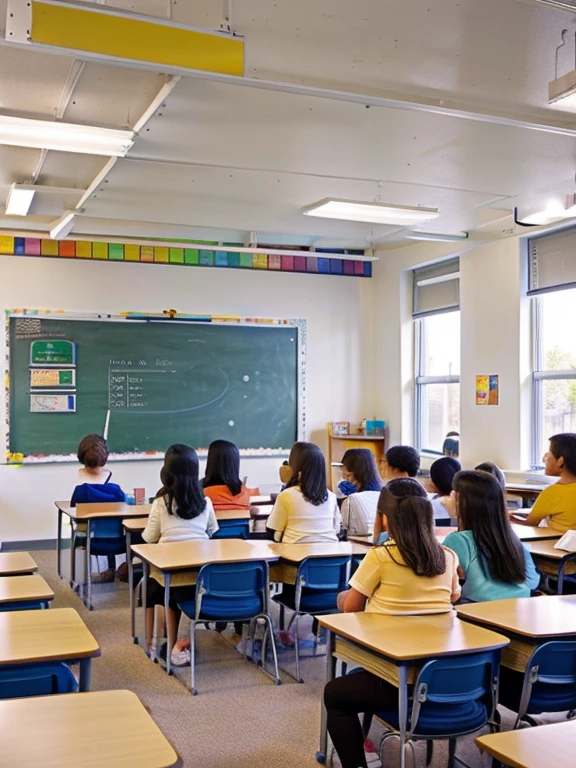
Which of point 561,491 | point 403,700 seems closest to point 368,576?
point 403,700

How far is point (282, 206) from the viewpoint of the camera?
21.1 ft

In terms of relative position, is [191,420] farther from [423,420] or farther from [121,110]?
[121,110]

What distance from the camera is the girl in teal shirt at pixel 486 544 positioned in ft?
10.7

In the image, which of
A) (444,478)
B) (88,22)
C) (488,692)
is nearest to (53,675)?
(488,692)

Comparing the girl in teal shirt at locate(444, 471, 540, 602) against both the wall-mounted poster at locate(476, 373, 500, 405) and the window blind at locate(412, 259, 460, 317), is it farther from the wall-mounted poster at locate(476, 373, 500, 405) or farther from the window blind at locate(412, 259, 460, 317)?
the window blind at locate(412, 259, 460, 317)

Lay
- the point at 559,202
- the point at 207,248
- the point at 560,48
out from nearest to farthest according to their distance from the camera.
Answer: the point at 560,48
the point at 559,202
the point at 207,248

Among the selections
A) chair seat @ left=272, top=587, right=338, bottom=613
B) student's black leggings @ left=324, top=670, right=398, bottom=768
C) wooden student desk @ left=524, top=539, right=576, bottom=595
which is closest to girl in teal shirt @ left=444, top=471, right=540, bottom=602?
student's black leggings @ left=324, top=670, right=398, bottom=768

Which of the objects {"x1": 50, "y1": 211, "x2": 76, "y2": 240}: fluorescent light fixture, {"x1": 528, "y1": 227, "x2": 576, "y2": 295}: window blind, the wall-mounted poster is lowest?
the wall-mounted poster

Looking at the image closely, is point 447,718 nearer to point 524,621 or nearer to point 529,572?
point 524,621

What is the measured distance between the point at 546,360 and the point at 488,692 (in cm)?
455

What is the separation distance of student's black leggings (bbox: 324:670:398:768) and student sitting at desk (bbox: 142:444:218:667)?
1.84 m

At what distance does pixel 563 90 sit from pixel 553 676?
2.43m

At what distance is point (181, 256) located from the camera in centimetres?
830

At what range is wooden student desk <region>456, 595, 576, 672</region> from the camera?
9.00 ft
